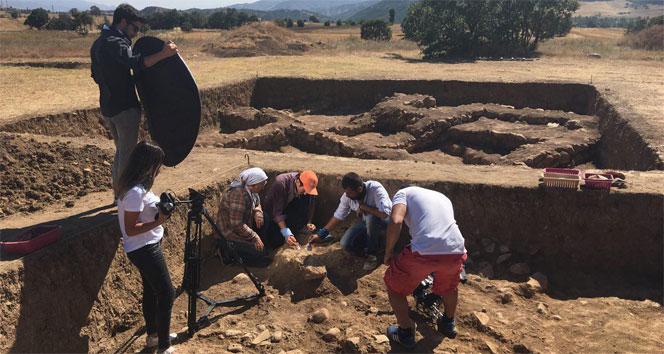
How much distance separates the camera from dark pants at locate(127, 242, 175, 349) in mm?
3813

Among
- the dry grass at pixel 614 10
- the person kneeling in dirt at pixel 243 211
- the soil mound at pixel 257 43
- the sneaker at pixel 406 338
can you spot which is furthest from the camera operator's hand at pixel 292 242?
the dry grass at pixel 614 10

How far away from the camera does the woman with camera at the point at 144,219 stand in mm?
3684

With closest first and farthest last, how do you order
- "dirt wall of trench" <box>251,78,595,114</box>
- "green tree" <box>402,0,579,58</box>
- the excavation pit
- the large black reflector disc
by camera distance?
the excavation pit, the large black reflector disc, "dirt wall of trench" <box>251,78,595,114</box>, "green tree" <box>402,0,579,58</box>

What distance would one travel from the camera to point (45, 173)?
6461 millimetres

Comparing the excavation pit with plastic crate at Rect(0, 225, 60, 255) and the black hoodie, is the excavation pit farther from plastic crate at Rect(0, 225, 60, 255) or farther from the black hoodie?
the black hoodie

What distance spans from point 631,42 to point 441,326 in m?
33.6

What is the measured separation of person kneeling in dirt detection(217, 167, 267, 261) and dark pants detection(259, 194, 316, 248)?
0.41 metres

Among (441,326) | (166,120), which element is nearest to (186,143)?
(166,120)

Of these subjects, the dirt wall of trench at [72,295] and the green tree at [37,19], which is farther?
the green tree at [37,19]

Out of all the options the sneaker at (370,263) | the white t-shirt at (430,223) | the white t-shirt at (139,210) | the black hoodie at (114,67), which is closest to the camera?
the white t-shirt at (139,210)

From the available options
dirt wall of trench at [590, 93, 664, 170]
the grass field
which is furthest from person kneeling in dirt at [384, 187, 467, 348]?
the grass field

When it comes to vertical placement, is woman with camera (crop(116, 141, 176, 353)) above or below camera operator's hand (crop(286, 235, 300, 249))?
above

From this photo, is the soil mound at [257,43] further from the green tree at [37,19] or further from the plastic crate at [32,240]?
the green tree at [37,19]

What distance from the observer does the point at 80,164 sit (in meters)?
6.80
